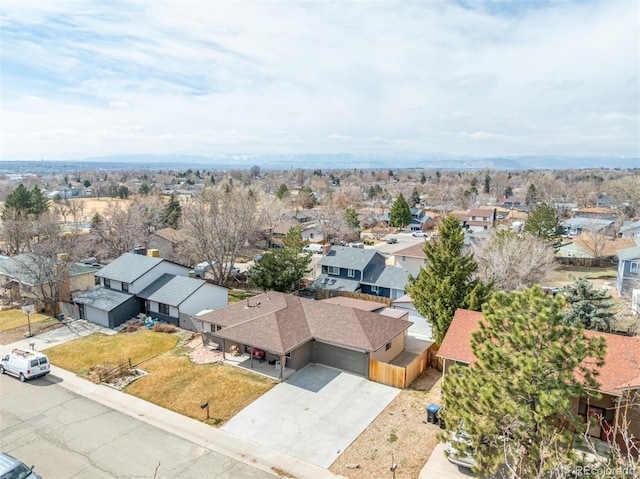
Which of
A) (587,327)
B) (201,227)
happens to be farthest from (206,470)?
(201,227)

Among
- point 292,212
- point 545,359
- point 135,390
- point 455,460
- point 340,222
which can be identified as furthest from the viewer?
point 292,212

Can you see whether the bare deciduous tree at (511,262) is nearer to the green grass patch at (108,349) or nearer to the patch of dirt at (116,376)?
the green grass patch at (108,349)

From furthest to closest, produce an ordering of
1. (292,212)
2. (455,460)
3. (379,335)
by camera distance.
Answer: (292,212)
(379,335)
(455,460)

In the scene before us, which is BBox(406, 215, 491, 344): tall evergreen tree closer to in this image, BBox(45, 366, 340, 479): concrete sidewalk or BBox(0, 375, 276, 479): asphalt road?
BBox(45, 366, 340, 479): concrete sidewalk

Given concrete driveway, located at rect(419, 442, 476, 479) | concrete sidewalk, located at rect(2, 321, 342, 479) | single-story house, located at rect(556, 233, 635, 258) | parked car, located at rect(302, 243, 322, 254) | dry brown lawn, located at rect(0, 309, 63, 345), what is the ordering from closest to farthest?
concrete driveway, located at rect(419, 442, 476, 479) → concrete sidewalk, located at rect(2, 321, 342, 479) → dry brown lawn, located at rect(0, 309, 63, 345) → single-story house, located at rect(556, 233, 635, 258) → parked car, located at rect(302, 243, 322, 254)

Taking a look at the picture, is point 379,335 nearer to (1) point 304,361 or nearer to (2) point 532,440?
(1) point 304,361

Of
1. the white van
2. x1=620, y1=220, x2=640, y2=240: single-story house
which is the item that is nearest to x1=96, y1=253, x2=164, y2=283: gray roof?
the white van
